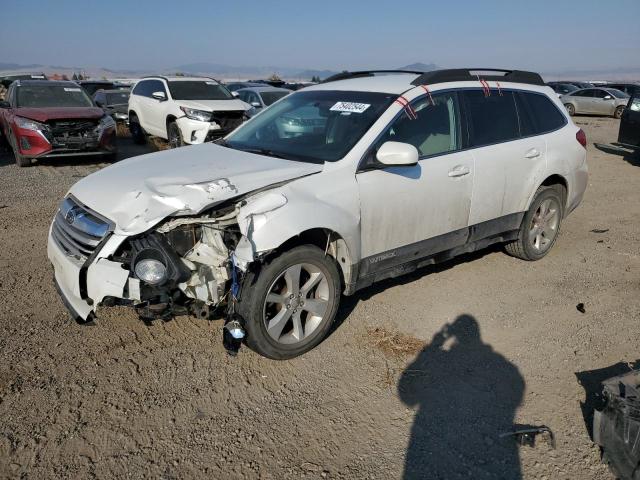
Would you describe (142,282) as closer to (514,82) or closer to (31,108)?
(514,82)

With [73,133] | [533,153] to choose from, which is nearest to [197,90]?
[73,133]

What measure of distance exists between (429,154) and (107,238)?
2.48 meters

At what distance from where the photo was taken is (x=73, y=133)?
9242mm

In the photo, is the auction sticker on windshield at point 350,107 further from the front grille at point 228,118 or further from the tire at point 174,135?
the tire at point 174,135

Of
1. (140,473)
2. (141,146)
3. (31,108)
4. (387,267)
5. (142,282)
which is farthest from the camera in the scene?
(141,146)

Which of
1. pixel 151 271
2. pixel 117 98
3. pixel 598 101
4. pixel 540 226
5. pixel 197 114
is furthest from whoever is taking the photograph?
pixel 598 101

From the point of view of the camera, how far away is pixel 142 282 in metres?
2.98

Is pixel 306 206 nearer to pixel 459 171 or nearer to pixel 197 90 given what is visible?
pixel 459 171

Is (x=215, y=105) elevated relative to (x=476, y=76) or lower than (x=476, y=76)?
lower

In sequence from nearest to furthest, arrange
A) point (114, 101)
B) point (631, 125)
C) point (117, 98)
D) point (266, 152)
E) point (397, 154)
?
point (397, 154) < point (266, 152) < point (631, 125) < point (114, 101) < point (117, 98)

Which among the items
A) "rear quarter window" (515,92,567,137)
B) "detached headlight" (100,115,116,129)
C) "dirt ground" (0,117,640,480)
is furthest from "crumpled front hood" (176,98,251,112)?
"rear quarter window" (515,92,567,137)

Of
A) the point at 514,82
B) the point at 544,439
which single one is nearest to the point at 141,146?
the point at 514,82

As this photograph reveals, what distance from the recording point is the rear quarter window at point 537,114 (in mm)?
4871

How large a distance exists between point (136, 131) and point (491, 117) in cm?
1086
